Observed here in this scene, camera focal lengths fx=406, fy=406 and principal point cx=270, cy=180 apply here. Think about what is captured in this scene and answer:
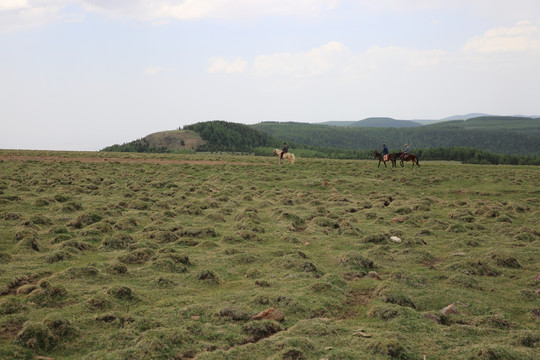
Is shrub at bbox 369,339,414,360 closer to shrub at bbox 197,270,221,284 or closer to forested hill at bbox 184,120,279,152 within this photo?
shrub at bbox 197,270,221,284

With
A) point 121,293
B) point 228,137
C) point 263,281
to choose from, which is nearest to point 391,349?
point 263,281

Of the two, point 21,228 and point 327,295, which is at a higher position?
point 21,228

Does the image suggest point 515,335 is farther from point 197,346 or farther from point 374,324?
point 197,346

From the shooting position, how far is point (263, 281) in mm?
11477

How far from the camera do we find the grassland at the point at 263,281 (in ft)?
26.0

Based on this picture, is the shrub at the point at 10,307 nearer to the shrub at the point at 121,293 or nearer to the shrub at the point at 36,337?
the shrub at the point at 36,337

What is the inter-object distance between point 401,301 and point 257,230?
8.66 m

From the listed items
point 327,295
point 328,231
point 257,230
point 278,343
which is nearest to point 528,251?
point 328,231

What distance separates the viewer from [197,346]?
7867 mm

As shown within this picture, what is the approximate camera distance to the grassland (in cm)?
792

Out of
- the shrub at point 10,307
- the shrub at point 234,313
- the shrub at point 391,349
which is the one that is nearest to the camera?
the shrub at point 391,349

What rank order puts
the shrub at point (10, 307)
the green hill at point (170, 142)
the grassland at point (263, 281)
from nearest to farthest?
the grassland at point (263, 281) → the shrub at point (10, 307) → the green hill at point (170, 142)

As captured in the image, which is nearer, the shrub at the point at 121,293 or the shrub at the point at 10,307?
the shrub at the point at 10,307

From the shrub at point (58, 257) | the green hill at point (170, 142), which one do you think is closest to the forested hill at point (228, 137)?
the green hill at point (170, 142)
